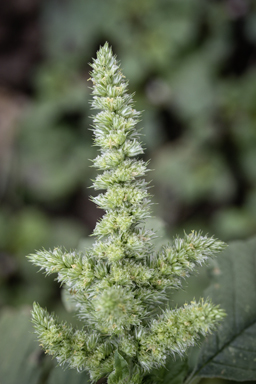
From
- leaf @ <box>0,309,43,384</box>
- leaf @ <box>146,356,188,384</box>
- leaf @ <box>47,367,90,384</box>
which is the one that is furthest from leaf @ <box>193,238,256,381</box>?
leaf @ <box>0,309,43,384</box>

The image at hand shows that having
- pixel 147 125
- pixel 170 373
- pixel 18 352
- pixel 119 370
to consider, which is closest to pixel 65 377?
pixel 18 352

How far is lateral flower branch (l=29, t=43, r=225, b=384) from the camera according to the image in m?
1.28

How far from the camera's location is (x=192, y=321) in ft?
3.98

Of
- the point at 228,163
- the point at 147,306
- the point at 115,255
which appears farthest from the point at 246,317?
the point at 228,163

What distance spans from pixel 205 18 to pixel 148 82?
1.39 meters

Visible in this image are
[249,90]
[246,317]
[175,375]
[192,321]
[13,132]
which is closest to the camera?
[192,321]

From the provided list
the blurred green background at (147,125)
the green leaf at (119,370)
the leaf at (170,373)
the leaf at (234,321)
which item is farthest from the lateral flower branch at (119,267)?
the blurred green background at (147,125)

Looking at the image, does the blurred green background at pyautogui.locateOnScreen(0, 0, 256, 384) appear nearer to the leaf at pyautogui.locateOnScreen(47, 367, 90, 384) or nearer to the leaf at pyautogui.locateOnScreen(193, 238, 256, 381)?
→ the leaf at pyautogui.locateOnScreen(193, 238, 256, 381)

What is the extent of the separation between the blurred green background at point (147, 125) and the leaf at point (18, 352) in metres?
2.60

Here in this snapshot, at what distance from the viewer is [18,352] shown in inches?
92.8

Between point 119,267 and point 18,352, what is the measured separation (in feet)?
4.81

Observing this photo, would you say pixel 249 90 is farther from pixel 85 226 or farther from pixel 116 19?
pixel 85 226

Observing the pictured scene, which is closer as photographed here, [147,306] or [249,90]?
[147,306]

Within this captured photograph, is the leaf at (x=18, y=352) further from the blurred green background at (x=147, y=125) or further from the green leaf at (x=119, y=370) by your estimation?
the blurred green background at (x=147, y=125)
